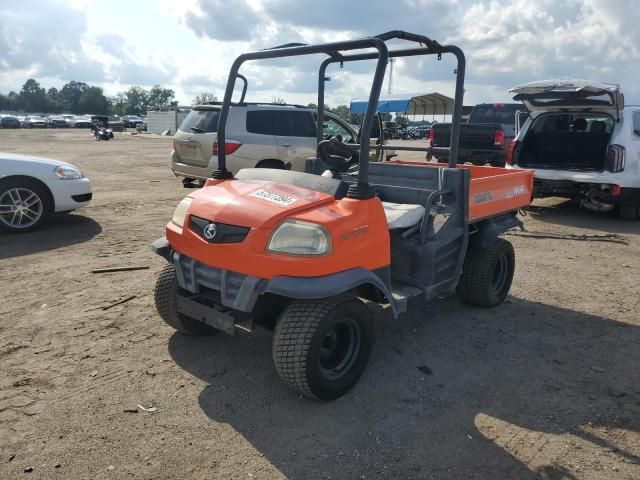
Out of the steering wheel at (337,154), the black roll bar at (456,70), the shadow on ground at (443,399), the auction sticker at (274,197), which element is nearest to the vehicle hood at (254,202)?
the auction sticker at (274,197)

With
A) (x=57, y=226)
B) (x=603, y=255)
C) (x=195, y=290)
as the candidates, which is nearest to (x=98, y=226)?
(x=57, y=226)

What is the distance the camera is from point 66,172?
7203mm

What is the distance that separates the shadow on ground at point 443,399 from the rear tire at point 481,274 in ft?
0.74

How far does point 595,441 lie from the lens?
2.84 metres

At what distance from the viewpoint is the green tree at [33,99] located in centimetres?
12656

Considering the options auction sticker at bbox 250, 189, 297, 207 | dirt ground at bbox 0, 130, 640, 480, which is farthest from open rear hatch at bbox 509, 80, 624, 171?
auction sticker at bbox 250, 189, 297, 207

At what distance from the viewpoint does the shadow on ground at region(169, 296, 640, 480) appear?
2.68 metres

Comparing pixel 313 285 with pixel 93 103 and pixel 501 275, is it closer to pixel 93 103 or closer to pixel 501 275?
pixel 501 275

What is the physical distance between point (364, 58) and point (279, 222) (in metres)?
1.99

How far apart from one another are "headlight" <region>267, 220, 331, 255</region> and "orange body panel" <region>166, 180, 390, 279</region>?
0.03 metres

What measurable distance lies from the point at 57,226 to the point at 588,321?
6850 millimetres

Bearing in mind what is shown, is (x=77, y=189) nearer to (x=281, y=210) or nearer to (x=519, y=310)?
(x=281, y=210)

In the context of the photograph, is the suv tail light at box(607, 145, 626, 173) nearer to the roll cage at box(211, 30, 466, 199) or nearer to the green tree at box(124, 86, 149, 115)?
the roll cage at box(211, 30, 466, 199)

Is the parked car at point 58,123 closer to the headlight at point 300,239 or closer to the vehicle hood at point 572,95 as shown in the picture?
the vehicle hood at point 572,95
